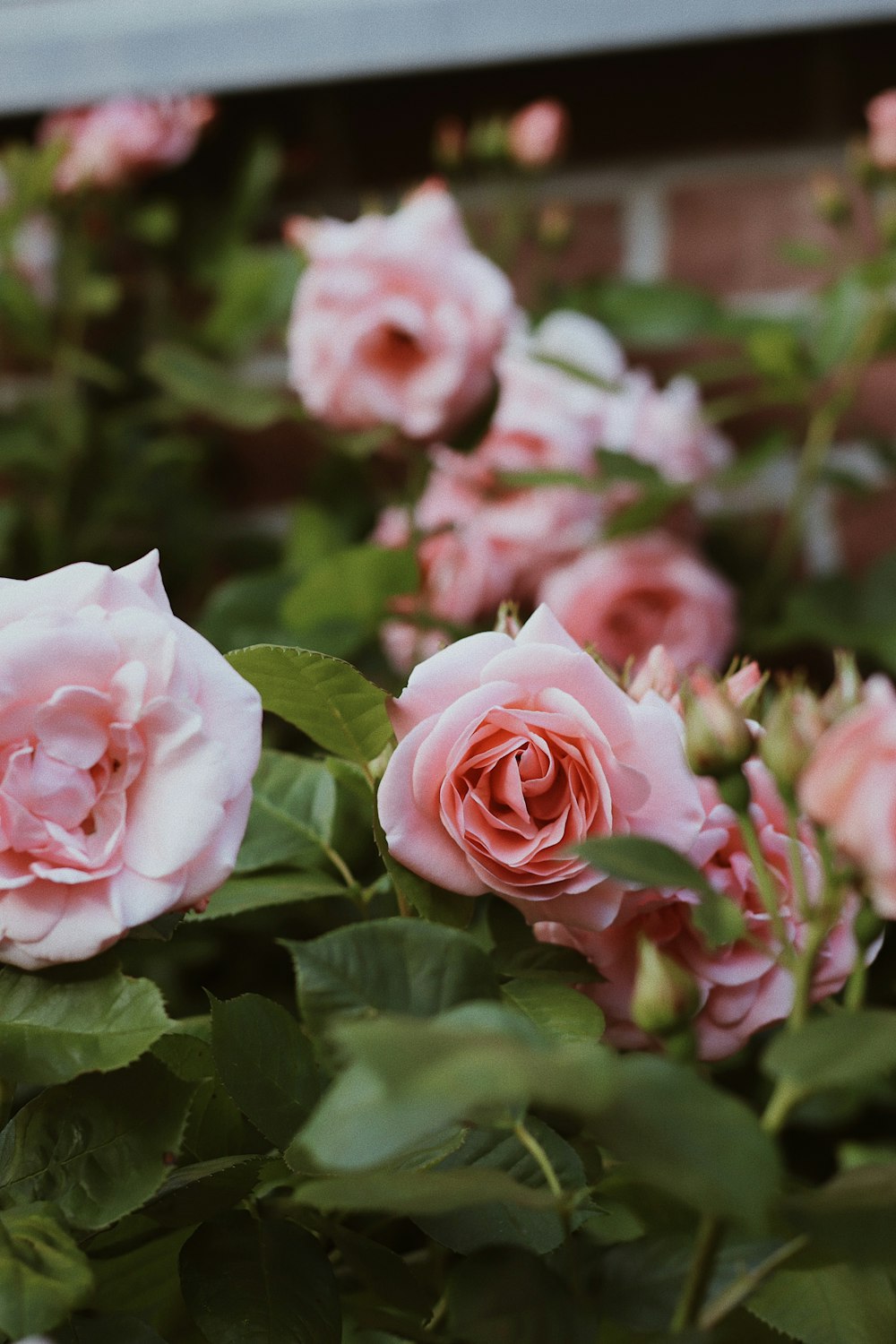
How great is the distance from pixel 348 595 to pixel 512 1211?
0.32 meters

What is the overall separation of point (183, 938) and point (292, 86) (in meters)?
0.57

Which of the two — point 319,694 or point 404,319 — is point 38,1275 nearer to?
point 319,694

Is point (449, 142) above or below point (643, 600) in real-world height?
above

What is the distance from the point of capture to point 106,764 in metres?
0.24

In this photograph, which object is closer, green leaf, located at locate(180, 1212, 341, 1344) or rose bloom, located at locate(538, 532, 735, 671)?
green leaf, located at locate(180, 1212, 341, 1344)

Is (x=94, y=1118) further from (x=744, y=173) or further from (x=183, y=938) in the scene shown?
(x=744, y=173)

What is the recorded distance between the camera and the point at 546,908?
25 centimetres

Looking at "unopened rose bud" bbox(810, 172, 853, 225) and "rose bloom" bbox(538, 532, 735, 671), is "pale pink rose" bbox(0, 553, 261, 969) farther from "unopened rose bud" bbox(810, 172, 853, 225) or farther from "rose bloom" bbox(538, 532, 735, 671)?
"unopened rose bud" bbox(810, 172, 853, 225)

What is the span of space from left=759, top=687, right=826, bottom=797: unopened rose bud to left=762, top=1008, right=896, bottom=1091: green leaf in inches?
1.3

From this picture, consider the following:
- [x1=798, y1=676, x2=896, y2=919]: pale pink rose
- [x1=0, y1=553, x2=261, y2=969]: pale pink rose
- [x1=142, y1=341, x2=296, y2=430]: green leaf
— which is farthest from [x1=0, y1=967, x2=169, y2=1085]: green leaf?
[x1=142, y1=341, x2=296, y2=430]: green leaf

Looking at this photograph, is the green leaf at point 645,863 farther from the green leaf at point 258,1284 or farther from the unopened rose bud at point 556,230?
the unopened rose bud at point 556,230

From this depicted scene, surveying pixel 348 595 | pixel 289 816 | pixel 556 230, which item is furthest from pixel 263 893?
pixel 556 230

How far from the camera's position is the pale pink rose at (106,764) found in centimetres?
22

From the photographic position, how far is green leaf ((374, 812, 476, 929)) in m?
0.24
